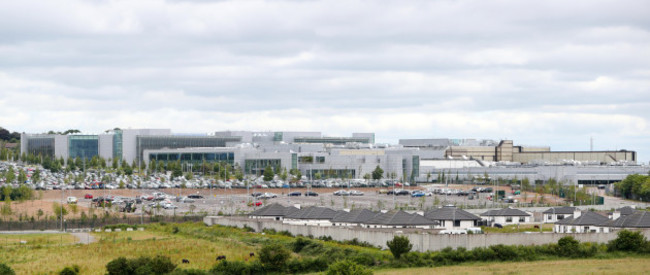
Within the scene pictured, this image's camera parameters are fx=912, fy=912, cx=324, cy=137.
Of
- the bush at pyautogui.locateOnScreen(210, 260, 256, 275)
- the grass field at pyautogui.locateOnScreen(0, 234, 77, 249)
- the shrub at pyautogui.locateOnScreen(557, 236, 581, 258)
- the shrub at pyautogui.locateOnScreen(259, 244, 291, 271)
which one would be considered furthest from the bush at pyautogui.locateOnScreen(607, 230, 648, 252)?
the grass field at pyautogui.locateOnScreen(0, 234, 77, 249)

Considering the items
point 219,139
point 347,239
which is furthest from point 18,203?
point 219,139

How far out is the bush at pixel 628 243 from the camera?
197 ft

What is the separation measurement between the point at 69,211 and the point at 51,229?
10.9 meters

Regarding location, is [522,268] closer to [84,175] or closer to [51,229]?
[51,229]

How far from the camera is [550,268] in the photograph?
2064 inches

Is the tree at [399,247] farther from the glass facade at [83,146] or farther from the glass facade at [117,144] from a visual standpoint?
the glass facade at [83,146]

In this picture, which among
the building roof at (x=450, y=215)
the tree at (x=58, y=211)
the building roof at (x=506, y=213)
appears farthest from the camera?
the tree at (x=58, y=211)

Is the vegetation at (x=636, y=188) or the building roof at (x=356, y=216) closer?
the building roof at (x=356, y=216)

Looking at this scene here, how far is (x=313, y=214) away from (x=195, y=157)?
84.0 metres

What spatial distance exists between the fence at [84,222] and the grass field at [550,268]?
43.3m

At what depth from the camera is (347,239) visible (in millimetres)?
68312

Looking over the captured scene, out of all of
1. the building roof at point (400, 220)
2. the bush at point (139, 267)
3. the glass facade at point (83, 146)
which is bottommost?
the bush at point (139, 267)

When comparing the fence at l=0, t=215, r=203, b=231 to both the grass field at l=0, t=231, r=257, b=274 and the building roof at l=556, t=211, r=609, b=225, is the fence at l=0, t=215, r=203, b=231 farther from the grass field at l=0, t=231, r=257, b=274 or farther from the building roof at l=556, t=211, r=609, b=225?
the building roof at l=556, t=211, r=609, b=225

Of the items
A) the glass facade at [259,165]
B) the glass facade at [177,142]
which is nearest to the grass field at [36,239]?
the glass facade at [259,165]
